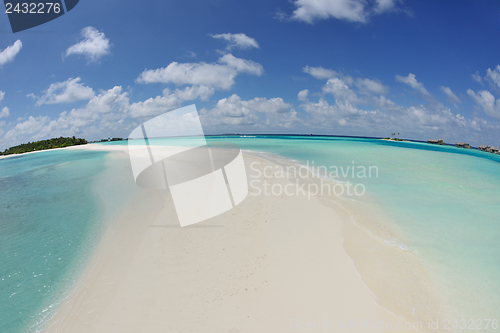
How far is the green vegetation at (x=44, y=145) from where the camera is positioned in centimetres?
4552

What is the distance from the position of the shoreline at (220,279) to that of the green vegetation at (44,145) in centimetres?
6189

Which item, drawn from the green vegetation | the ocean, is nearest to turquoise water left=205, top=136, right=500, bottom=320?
the ocean

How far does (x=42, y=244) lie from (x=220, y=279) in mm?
5090

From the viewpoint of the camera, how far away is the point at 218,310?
3287 mm

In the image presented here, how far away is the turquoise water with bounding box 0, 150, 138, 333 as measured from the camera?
352cm

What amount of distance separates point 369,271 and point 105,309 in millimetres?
4909

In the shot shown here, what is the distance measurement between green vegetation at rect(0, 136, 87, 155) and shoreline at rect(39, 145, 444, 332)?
61895 millimetres

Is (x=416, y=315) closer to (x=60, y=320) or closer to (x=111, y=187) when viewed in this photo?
(x=60, y=320)

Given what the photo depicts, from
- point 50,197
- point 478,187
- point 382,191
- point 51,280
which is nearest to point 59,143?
point 50,197

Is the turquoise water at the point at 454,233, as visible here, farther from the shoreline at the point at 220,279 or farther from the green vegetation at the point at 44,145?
the green vegetation at the point at 44,145

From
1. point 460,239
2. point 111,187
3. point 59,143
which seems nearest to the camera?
point 460,239

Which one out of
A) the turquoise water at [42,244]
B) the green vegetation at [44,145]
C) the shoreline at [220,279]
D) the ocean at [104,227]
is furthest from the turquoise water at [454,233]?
the green vegetation at [44,145]

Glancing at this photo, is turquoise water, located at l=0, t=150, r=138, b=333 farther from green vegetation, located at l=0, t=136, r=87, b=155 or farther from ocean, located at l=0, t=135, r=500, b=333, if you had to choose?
green vegetation, located at l=0, t=136, r=87, b=155

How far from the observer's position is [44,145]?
2004 inches
